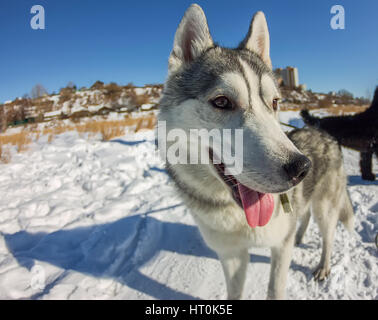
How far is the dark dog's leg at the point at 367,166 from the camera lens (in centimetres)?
428

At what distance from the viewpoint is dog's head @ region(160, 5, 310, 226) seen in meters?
1.12

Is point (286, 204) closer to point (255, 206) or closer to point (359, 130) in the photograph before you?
point (255, 206)

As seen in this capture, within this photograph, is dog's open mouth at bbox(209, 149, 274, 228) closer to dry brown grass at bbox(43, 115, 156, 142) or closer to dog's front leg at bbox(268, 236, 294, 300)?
dog's front leg at bbox(268, 236, 294, 300)

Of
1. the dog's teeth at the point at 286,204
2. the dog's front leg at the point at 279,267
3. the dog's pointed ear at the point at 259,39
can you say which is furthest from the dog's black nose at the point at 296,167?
the dog's pointed ear at the point at 259,39

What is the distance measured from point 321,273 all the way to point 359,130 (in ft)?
10.7

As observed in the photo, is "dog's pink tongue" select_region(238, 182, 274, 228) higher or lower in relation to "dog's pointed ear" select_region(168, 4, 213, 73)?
lower

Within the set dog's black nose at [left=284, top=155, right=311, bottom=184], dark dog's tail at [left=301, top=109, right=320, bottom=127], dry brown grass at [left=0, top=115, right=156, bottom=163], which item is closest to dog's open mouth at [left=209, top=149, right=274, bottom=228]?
dog's black nose at [left=284, top=155, right=311, bottom=184]

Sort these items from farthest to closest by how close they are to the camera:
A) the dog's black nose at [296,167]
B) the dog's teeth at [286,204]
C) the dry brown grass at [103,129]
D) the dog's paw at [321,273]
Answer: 1. the dry brown grass at [103,129]
2. the dog's paw at [321,273]
3. the dog's teeth at [286,204]
4. the dog's black nose at [296,167]

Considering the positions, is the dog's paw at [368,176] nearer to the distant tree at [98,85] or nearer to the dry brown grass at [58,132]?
the dry brown grass at [58,132]

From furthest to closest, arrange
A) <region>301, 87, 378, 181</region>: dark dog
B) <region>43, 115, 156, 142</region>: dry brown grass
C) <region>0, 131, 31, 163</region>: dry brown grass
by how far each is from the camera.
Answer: <region>43, 115, 156, 142</region>: dry brown grass, <region>0, 131, 31, 163</region>: dry brown grass, <region>301, 87, 378, 181</region>: dark dog

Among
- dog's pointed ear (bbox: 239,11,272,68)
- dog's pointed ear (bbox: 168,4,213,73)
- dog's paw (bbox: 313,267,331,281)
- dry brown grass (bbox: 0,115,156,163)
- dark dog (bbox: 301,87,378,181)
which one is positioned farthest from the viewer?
dry brown grass (bbox: 0,115,156,163)

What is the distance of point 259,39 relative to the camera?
2027mm
